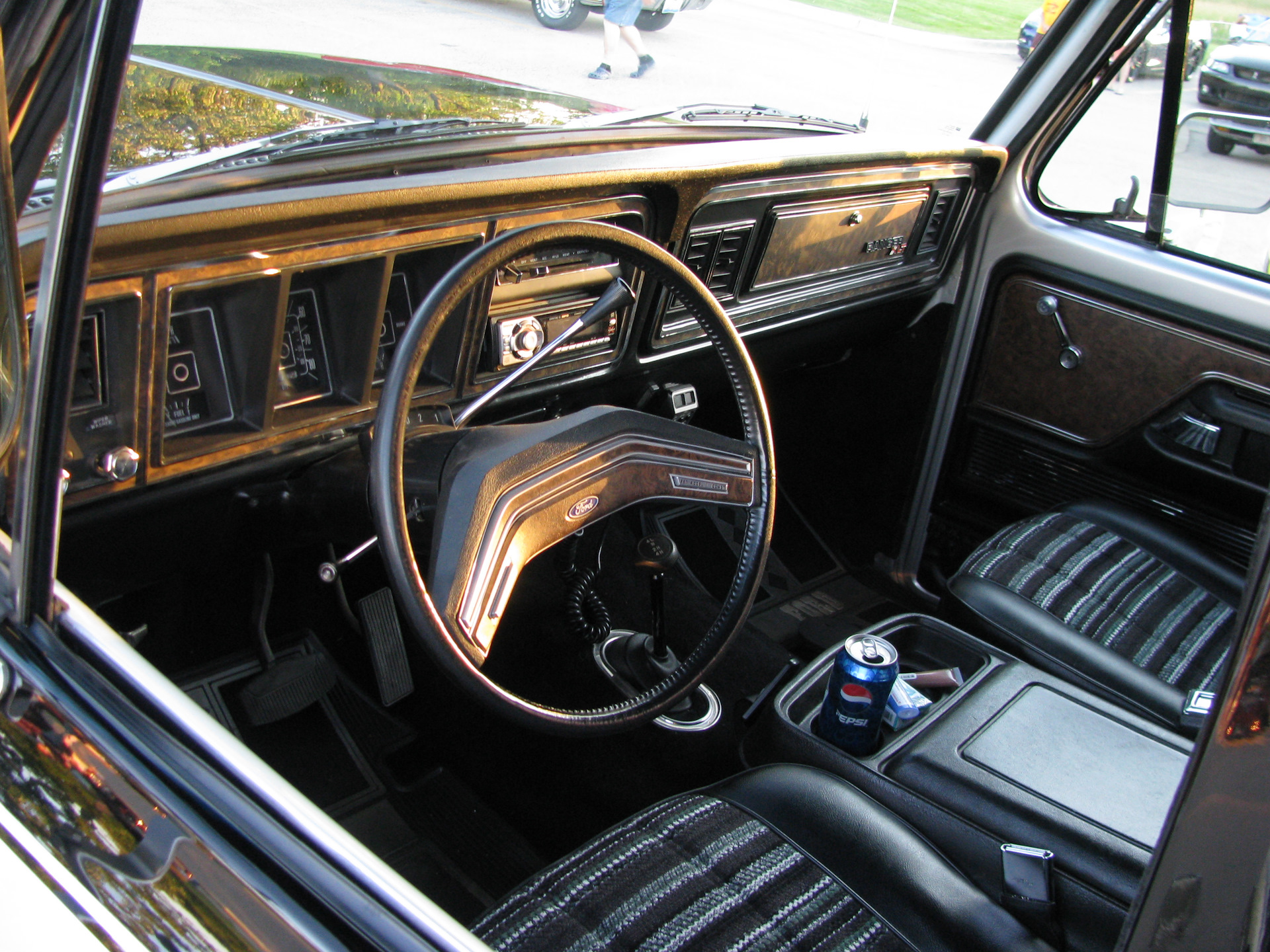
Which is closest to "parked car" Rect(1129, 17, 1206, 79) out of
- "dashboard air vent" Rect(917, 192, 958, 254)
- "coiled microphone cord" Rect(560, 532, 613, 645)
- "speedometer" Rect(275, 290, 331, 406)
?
"dashboard air vent" Rect(917, 192, 958, 254)

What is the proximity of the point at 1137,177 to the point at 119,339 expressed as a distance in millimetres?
2211

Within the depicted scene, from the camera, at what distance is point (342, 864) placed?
2.48ft

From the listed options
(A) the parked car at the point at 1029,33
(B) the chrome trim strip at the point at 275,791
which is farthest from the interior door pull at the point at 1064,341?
(B) the chrome trim strip at the point at 275,791

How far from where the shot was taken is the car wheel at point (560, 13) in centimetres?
196

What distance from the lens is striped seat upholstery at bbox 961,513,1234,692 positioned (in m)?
1.99

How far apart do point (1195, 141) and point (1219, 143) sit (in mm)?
48

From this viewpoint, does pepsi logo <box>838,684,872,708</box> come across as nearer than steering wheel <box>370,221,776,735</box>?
No

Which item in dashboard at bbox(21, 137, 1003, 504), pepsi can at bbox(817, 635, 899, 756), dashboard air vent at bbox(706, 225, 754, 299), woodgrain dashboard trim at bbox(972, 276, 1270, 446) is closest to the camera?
dashboard at bbox(21, 137, 1003, 504)

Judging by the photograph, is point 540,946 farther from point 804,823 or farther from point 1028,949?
point 1028,949

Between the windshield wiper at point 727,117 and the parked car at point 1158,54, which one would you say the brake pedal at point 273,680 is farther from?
the parked car at point 1158,54

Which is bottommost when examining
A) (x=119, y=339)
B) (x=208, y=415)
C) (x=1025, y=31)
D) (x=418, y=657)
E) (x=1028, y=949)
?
(x=418, y=657)

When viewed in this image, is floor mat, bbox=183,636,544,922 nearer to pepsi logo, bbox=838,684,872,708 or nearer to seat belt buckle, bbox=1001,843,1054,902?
pepsi logo, bbox=838,684,872,708

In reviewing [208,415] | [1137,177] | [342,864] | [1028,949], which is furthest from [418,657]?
[1137,177]

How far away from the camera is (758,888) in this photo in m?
1.33
